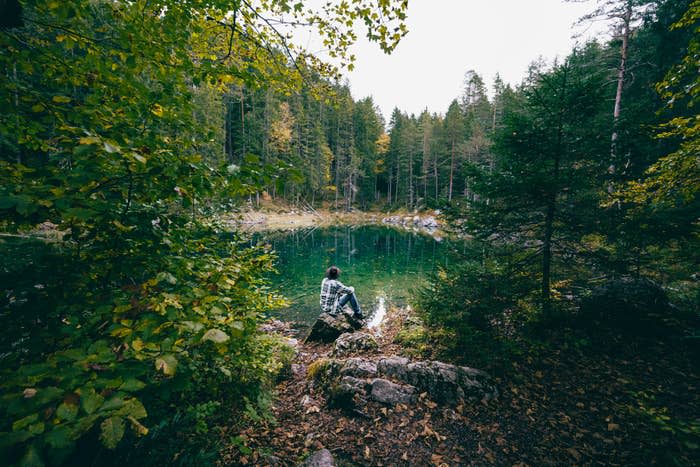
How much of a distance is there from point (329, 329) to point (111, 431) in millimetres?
7386

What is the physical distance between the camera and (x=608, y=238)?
5352 millimetres

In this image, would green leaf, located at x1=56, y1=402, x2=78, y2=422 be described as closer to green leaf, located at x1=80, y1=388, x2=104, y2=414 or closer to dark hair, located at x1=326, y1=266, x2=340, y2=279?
green leaf, located at x1=80, y1=388, x2=104, y2=414

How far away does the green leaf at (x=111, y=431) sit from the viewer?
1.12m

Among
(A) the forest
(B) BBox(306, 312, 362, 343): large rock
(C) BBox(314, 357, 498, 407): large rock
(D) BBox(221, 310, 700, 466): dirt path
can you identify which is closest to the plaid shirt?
(B) BBox(306, 312, 362, 343): large rock

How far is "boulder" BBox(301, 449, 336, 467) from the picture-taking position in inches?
137

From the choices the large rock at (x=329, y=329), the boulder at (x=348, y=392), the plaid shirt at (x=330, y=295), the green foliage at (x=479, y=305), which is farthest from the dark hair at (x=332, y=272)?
the boulder at (x=348, y=392)

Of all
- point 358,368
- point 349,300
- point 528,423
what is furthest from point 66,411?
point 349,300

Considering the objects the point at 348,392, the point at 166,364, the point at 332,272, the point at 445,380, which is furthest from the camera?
the point at 332,272

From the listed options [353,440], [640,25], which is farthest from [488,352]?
[640,25]

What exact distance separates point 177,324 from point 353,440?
12.1 feet

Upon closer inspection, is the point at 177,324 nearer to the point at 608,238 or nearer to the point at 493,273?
the point at 493,273

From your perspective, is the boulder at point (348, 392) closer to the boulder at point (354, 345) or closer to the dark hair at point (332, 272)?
the boulder at point (354, 345)

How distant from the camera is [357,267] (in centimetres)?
1831

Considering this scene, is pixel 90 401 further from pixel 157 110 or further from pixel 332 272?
pixel 332 272
